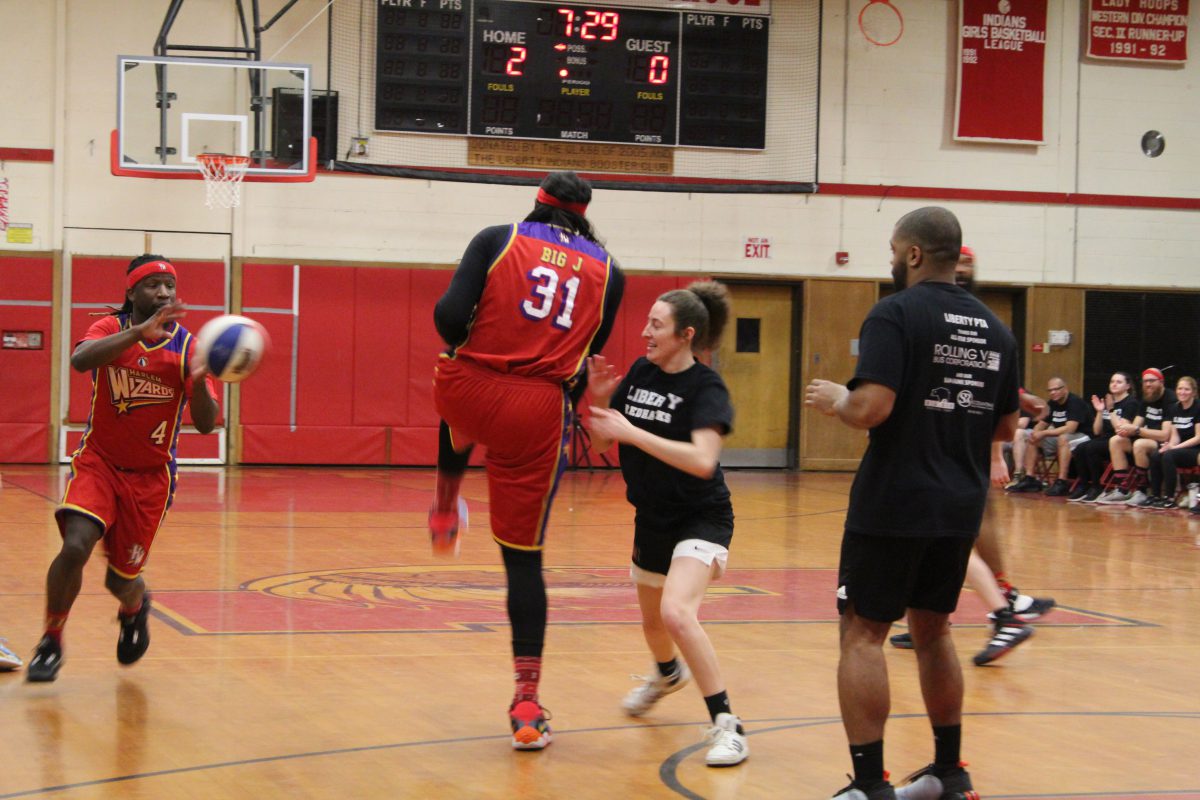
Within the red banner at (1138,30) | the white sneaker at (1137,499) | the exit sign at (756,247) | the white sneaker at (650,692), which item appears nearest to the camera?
the white sneaker at (650,692)

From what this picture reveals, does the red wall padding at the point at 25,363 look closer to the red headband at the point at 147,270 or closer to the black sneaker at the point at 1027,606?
the red headband at the point at 147,270

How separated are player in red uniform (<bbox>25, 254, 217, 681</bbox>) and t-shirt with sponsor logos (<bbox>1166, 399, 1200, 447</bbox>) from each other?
12216mm

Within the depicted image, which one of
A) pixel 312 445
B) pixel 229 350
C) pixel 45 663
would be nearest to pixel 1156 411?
pixel 312 445

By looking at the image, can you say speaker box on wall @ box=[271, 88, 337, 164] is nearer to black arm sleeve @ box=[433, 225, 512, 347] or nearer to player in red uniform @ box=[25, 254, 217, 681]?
player in red uniform @ box=[25, 254, 217, 681]

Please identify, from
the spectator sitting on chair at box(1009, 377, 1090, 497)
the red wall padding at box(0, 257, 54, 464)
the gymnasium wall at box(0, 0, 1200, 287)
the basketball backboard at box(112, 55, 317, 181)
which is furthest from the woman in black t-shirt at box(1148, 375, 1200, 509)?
the red wall padding at box(0, 257, 54, 464)

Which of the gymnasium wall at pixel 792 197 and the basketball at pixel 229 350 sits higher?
the gymnasium wall at pixel 792 197

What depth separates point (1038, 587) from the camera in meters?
9.06

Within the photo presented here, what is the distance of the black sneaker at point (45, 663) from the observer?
553cm

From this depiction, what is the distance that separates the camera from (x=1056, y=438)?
56.6 feet

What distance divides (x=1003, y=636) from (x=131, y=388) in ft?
13.4

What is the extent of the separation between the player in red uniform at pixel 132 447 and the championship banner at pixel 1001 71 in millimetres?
15863

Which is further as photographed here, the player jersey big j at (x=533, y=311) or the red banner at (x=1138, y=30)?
the red banner at (x=1138, y=30)

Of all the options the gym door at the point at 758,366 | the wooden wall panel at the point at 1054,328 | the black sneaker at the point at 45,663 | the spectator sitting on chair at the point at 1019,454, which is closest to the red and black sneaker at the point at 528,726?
the black sneaker at the point at 45,663

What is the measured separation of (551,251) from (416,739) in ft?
5.76
